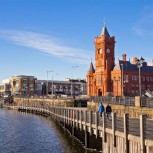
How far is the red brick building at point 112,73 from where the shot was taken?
339 ft

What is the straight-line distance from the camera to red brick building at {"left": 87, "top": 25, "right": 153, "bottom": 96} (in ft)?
339

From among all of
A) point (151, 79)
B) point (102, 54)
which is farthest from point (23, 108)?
point (151, 79)

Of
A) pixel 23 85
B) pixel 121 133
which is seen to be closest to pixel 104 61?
pixel 121 133

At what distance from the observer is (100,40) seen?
357ft

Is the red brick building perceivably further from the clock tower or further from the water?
the water

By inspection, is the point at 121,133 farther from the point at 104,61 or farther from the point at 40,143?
the point at 104,61

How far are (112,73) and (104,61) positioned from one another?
4922 mm

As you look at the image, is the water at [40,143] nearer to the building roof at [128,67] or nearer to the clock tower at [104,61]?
the building roof at [128,67]

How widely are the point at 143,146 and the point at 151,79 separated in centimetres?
9721

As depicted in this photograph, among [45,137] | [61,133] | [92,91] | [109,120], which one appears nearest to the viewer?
[109,120]

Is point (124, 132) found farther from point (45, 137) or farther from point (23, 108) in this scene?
point (23, 108)

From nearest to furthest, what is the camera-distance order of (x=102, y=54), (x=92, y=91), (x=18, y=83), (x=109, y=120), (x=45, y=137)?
(x=109, y=120) → (x=45, y=137) → (x=102, y=54) → (x=92, y=91) → (x=18, y=83)

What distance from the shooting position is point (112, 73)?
105 metres

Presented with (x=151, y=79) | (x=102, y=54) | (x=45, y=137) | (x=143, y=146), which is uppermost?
(x=102, y=54)
